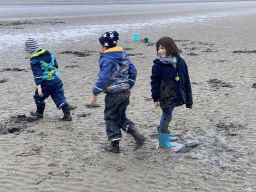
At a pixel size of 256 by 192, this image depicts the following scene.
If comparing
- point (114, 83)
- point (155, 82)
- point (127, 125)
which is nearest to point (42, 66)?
point (114, 83)

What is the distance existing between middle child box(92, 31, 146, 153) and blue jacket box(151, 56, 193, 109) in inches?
14.4

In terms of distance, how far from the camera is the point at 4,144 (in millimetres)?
4840

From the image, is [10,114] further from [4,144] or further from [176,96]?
[176,96]

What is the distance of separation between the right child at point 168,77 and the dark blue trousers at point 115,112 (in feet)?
1.46

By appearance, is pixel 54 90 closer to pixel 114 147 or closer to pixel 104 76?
pixel 114 147

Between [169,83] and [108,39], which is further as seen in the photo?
[169,83]

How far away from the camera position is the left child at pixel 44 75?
532 centimetres

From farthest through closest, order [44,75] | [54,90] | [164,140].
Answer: [54,90], [44,75], [164,140]

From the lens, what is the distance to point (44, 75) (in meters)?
5.48

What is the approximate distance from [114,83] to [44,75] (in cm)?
188

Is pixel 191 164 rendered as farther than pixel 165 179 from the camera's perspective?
Yes

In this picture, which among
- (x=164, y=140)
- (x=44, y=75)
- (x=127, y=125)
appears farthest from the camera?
(x=44, y=75)

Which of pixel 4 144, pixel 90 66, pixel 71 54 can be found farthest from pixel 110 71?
pixel 71 54

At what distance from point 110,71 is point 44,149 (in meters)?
1.70
